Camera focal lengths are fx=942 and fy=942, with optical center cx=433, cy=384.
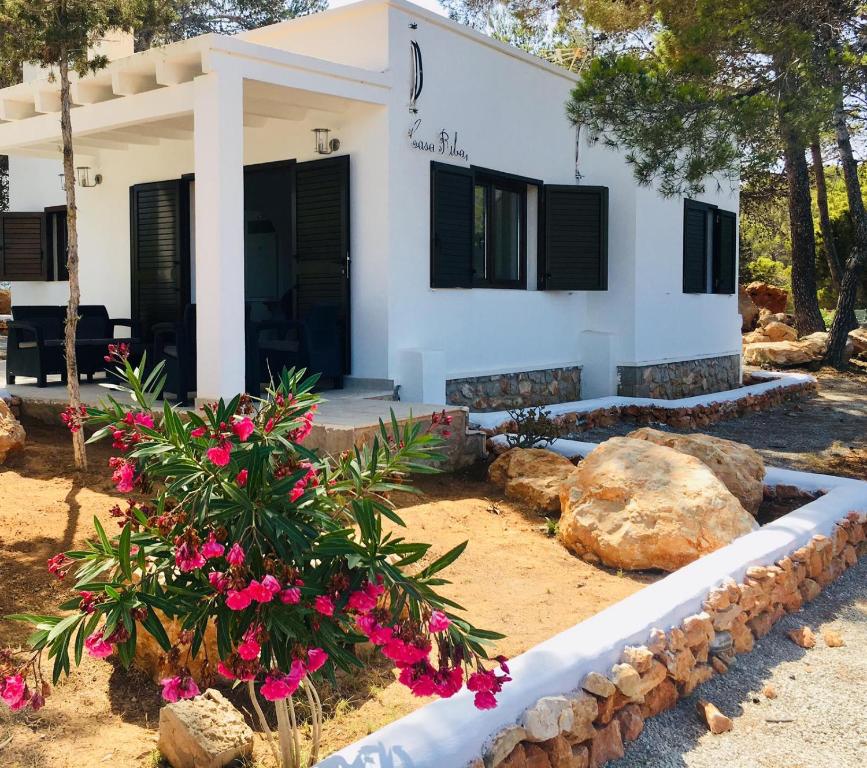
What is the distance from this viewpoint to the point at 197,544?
229 cm

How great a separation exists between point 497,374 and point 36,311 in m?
4.63

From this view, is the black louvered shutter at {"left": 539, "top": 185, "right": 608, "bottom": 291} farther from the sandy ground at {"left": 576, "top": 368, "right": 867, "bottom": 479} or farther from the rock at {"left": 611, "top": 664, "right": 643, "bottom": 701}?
the rock at {"left": 611, "top": 664, "right": 643, "bottom": 701}

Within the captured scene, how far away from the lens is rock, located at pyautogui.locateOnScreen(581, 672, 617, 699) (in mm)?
3189

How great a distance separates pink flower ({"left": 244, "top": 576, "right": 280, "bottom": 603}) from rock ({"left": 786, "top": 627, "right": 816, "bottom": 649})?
9.88 feet

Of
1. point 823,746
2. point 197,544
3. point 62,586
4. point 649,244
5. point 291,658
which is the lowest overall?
point 823,746

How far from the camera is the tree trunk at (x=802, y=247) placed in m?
16.9

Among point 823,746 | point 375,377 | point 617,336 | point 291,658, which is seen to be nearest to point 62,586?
point 291,658

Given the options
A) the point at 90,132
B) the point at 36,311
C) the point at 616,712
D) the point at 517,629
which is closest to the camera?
the point at 616,712

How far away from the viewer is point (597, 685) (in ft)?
10.5

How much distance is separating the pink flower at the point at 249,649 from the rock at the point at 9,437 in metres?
4.68

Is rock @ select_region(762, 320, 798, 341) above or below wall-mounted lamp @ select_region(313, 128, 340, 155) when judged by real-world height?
below

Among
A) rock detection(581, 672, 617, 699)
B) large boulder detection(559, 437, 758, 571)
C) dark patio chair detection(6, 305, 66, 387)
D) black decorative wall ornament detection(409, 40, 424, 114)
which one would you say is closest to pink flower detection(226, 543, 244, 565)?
rock detection(581, 672, 617, 699)

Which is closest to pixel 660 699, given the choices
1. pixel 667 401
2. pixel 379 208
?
pixel 379 208

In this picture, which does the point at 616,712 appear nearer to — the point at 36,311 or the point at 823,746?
the point at 823,746
